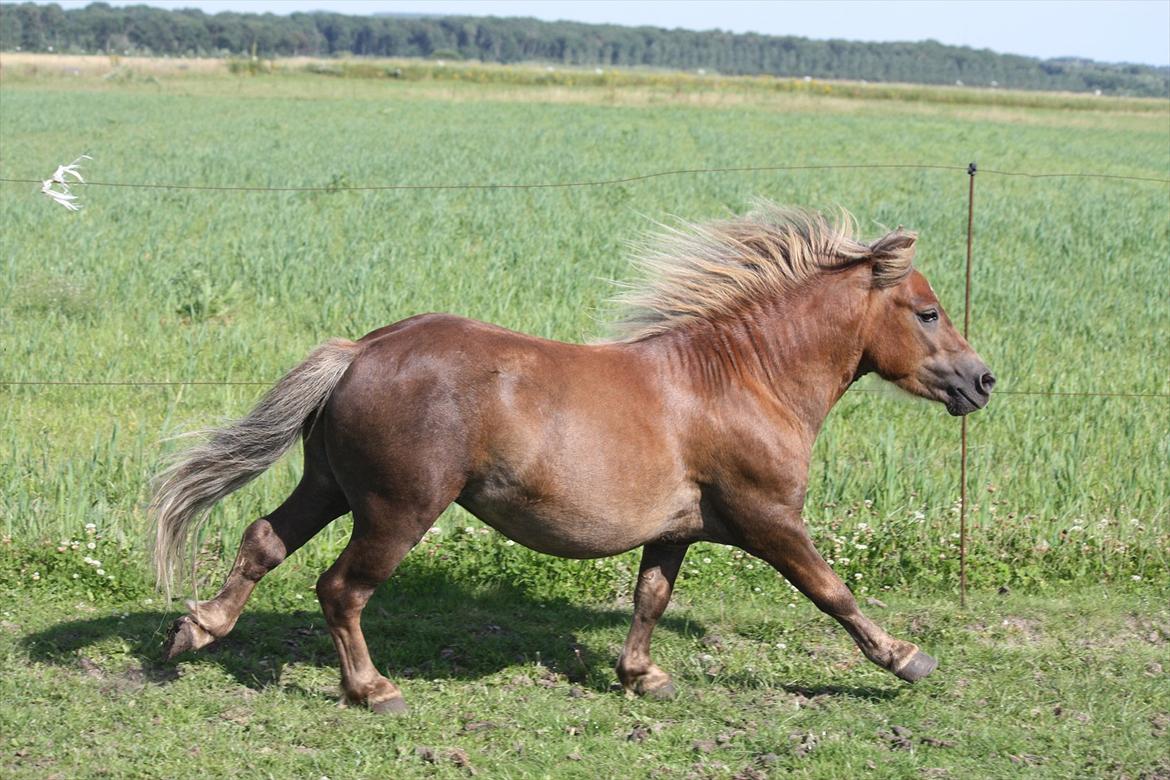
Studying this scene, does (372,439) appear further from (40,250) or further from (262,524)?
(40,250)

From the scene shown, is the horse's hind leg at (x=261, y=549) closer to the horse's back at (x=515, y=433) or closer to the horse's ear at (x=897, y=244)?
the horse's back at (x=515, y=433)

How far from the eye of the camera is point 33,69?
197 feet

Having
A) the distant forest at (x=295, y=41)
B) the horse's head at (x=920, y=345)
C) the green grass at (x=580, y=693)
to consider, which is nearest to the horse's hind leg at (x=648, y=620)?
the green grass at (x=580, y=693)

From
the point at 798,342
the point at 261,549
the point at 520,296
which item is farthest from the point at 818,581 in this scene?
the point at 520,296

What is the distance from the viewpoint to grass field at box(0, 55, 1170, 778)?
15.7 feet

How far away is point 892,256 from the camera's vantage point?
5.19 meters

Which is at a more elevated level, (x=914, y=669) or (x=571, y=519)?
(x=571, y=519)

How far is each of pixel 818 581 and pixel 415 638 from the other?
2026mm

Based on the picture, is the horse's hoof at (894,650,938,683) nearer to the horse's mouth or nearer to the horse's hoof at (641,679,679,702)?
the horse's hoof at (641,679,679,702)

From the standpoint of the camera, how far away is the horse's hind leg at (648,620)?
534cm

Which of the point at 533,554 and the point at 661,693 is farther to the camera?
the point at 533,554

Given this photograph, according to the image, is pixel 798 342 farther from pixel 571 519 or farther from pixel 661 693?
pixel 661 693

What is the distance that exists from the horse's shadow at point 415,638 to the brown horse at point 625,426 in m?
0.47

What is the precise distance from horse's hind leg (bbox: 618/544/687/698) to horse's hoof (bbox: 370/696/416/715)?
1.02 metres
